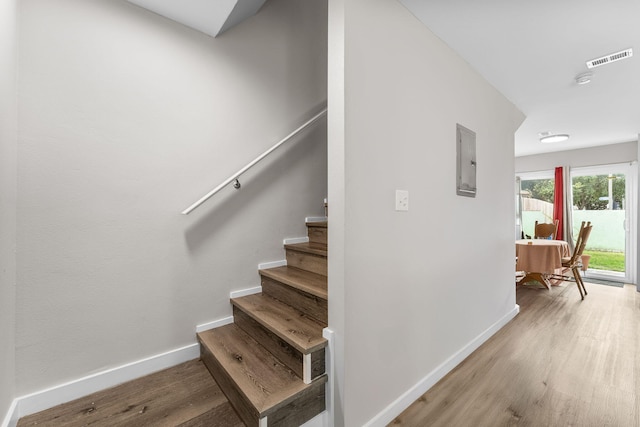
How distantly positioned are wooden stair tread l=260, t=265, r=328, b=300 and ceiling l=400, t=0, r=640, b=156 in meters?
1.78

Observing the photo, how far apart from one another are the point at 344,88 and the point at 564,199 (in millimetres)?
6103

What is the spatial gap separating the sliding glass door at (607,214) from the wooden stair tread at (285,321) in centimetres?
592

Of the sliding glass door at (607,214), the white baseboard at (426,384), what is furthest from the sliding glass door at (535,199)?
the white baseboard at (426,384)

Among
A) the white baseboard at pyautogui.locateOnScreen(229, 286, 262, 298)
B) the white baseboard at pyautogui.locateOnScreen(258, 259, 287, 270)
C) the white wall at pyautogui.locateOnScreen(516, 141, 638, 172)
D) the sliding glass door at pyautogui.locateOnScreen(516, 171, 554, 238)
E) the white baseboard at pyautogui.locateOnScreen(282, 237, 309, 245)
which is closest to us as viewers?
the white baseboard at pyautogui.locateOnScreen(229, 286, 262, 298)

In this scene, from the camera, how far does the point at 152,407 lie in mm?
1409

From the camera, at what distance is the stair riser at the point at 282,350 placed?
1321mm

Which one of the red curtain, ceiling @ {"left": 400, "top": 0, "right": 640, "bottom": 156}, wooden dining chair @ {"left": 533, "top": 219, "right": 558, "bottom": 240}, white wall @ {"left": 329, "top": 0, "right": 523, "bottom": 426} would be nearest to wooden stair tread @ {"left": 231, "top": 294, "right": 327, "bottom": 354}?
white wall @ {"left": 329, "top": 0, "right": 523, "bottom": 426}

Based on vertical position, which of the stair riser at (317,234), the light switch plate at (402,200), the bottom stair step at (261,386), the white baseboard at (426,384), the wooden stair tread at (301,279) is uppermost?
the light switch plate at (402,200)

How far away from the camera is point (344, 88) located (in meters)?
1.31

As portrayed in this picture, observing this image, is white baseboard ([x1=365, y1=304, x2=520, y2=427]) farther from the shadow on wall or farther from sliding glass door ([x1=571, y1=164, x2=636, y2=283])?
sliding glass door ([x1=571, y1=164, x2=636, y2=283])

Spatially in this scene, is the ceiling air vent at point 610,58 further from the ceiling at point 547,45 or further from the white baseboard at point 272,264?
the white baseboard at point 272,264

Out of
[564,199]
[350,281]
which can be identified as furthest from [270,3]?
[564,199]

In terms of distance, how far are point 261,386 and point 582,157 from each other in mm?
6739

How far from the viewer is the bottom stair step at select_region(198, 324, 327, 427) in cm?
118
